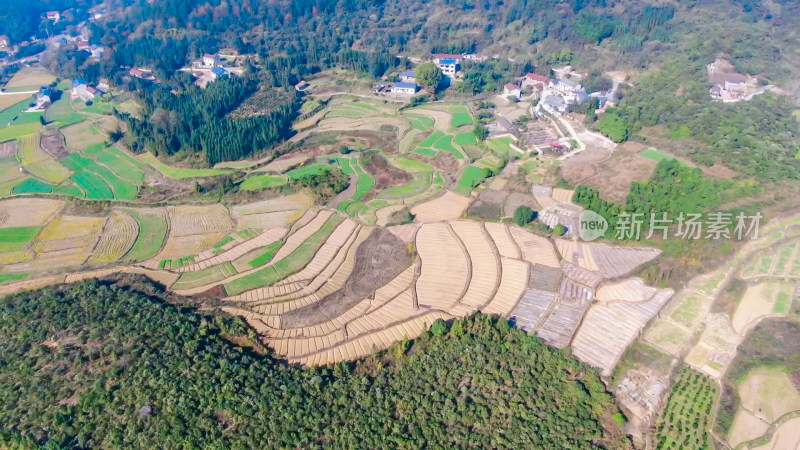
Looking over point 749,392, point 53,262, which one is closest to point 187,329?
point 53,262

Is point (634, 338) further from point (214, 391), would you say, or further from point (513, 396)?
point (214, 391)

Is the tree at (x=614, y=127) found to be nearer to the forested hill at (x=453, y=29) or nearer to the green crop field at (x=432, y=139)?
the green crop field at (x=432, y=139)

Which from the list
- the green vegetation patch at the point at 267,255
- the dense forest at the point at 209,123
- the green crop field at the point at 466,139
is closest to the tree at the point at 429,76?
the green crop field at the point at 466,139

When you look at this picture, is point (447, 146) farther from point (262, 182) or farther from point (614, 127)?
point (262, 182)

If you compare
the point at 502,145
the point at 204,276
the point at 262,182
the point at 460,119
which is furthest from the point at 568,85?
the point at 204,276

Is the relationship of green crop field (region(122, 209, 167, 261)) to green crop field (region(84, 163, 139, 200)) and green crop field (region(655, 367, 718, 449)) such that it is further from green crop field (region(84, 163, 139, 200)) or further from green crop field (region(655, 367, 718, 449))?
green crop field (region(655, 367, 718, 449))

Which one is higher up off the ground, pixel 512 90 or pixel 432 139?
pixel 512 90
